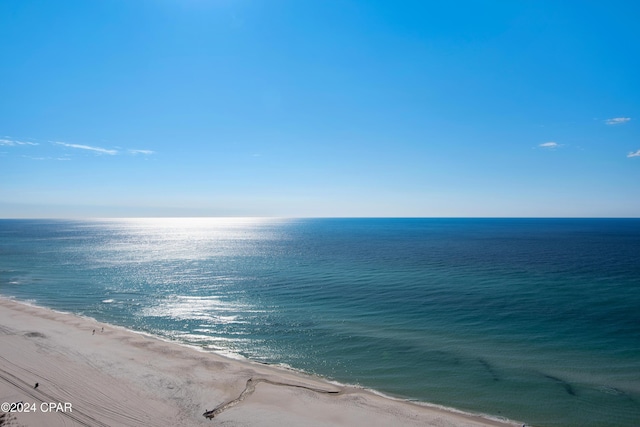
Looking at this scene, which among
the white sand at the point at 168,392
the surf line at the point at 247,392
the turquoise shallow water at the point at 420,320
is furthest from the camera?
the turquoise shallow water at the point at 420,320

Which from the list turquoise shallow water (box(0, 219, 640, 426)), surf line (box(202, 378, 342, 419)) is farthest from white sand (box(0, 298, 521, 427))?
turquoise shallow water (box(0, 219, 640, 426))

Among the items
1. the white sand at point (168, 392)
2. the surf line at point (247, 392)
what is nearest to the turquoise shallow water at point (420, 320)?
the white sand at point (168, 392)

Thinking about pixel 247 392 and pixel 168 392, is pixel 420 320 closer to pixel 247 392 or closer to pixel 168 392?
pixel 247 392

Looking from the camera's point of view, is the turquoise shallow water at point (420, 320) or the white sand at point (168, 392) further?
the turquoise shallow water at point (420, 320)

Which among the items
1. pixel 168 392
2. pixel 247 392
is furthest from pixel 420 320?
pixel 168 392

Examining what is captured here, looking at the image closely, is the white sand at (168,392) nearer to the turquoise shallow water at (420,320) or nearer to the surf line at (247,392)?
the surf line at (247,392)

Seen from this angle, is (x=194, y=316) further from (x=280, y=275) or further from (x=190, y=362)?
(x=280, y=275)

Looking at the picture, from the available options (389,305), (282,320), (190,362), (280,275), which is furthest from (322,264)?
(190,362)

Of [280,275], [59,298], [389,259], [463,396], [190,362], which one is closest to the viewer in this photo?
[463,396]
